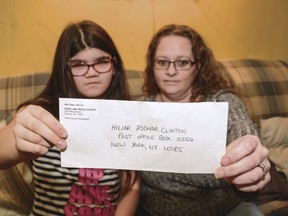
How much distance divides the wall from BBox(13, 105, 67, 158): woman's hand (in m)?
1.04

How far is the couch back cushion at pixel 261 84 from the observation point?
1.86 m

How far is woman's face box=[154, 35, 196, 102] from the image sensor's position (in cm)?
123

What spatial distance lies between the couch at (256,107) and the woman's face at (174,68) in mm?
388

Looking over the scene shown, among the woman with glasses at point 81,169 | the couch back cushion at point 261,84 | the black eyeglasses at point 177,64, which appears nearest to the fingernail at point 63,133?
the woman with glasses at point 81,169

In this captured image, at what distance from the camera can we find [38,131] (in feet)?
2.34

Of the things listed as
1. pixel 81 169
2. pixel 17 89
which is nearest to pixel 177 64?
pixel 81 169

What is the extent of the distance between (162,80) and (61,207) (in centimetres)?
61

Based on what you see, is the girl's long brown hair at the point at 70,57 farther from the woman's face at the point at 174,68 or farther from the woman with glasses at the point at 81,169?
the woman's face at the point at 174,68

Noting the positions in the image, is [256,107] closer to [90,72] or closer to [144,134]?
[90,72]

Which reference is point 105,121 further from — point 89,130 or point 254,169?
point 254,169

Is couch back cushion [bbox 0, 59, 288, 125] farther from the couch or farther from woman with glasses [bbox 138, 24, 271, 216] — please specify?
woman with glasses [bbox 138, 24, 271, 216]

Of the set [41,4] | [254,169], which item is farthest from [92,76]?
[41,4]

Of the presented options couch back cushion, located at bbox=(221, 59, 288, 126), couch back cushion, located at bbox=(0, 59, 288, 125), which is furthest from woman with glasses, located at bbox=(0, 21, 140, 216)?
couch back cushion, located at bbox=(221, 59, 288, 126)

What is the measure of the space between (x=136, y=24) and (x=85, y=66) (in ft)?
2.47
